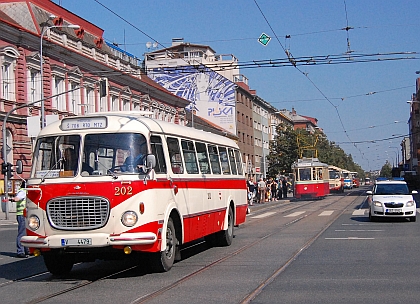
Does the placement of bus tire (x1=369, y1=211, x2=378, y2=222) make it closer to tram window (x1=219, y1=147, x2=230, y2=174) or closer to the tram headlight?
tram window (x1=219, y1=147, x2=230, y2=174)

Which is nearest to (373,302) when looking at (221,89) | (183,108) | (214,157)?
(214,157)

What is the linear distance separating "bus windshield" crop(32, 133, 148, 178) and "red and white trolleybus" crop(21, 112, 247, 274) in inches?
0.7

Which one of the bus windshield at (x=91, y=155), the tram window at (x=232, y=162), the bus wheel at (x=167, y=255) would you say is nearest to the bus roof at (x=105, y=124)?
the bus windshield at (x=91, y=155)

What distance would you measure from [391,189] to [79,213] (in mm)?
16610

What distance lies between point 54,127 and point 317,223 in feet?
46.4

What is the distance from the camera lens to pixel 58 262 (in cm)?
1212

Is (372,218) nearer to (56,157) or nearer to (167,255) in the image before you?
(167,255)

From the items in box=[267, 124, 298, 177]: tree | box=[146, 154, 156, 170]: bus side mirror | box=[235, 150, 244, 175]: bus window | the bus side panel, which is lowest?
the bus side panel

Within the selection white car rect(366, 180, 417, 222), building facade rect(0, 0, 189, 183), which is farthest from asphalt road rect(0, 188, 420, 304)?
building facade rect(0, 0, 189, 183)

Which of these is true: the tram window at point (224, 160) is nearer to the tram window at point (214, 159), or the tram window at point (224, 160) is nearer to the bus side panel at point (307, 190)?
the tram window at point (214, 159)

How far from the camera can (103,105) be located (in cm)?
4981

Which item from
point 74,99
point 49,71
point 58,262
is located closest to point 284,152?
point 74,99

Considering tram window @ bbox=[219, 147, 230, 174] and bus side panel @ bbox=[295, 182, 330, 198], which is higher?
tram window @ bbox=[219, 147, 230, 174]

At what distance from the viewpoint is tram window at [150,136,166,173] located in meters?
12.0
